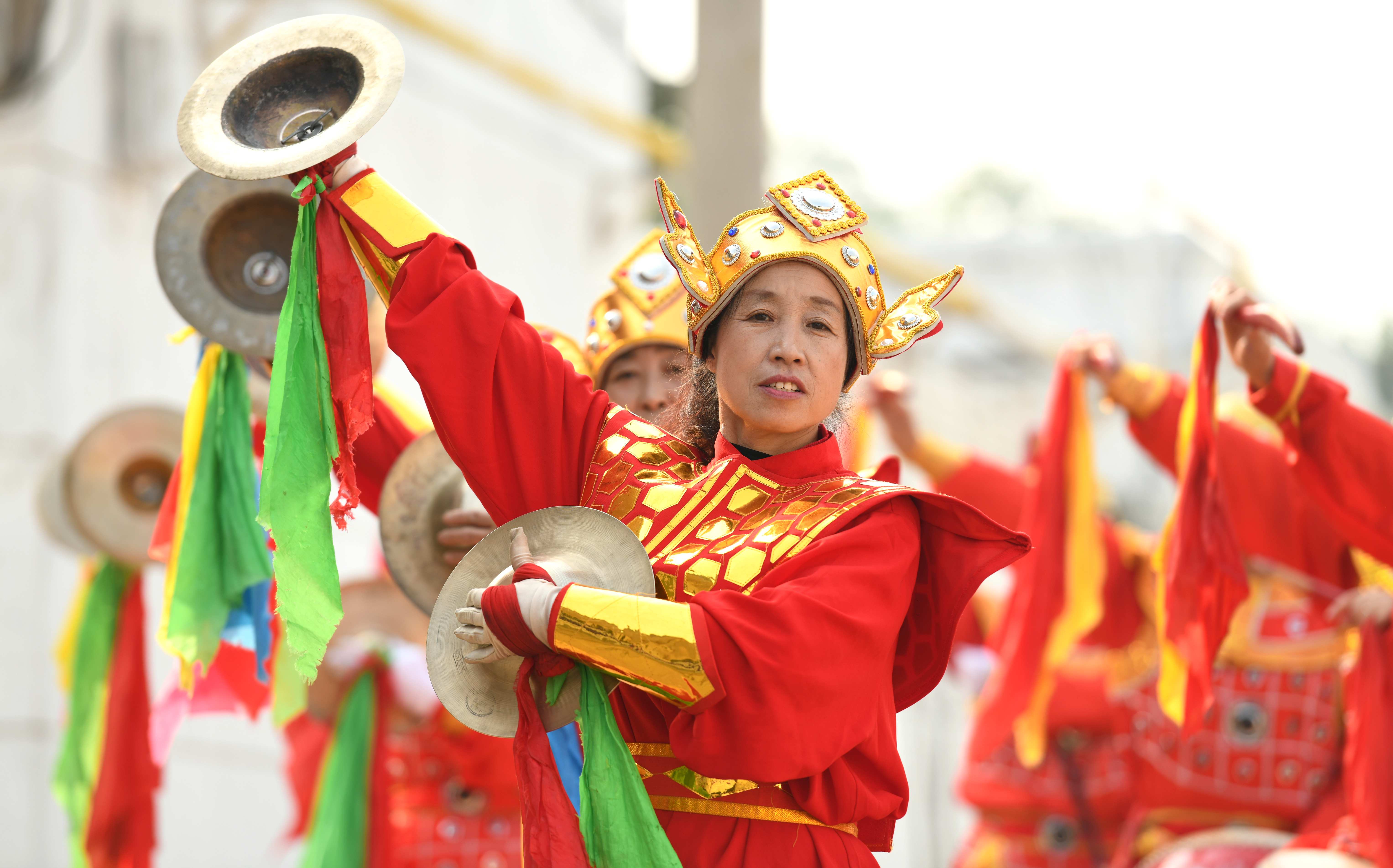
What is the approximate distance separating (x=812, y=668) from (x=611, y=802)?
361 mm

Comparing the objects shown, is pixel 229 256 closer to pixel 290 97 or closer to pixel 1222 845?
pixel 290 97

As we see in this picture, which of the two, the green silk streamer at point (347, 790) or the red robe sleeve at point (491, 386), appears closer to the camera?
the red robe sleeve at point (491, 386)

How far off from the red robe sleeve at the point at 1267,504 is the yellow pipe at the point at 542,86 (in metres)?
5.72

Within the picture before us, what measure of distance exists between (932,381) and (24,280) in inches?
350

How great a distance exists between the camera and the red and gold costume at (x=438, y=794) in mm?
4324

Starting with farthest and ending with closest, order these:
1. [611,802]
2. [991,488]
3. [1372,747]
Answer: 1. [991,488]
2. [1372,747]
3. [611,802]

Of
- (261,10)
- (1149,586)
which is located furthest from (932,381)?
(1149,586)

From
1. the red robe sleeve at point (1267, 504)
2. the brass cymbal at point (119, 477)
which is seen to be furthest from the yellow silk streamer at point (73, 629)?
the red robe sleeve at point (1267, 504)

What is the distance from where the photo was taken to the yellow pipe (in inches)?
344

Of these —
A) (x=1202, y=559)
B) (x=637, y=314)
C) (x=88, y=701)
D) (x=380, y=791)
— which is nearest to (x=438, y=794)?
(x=380, y=791)

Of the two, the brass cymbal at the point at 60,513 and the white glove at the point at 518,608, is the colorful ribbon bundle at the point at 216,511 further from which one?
the brass cymbal at the point at 60,513

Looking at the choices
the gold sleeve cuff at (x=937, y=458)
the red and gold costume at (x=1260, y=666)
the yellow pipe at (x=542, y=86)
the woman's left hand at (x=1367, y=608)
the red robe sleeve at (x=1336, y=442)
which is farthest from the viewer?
the yellow pipe at (x=542, y=86)

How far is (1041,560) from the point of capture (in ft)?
15.7

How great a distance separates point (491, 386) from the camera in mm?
2404
